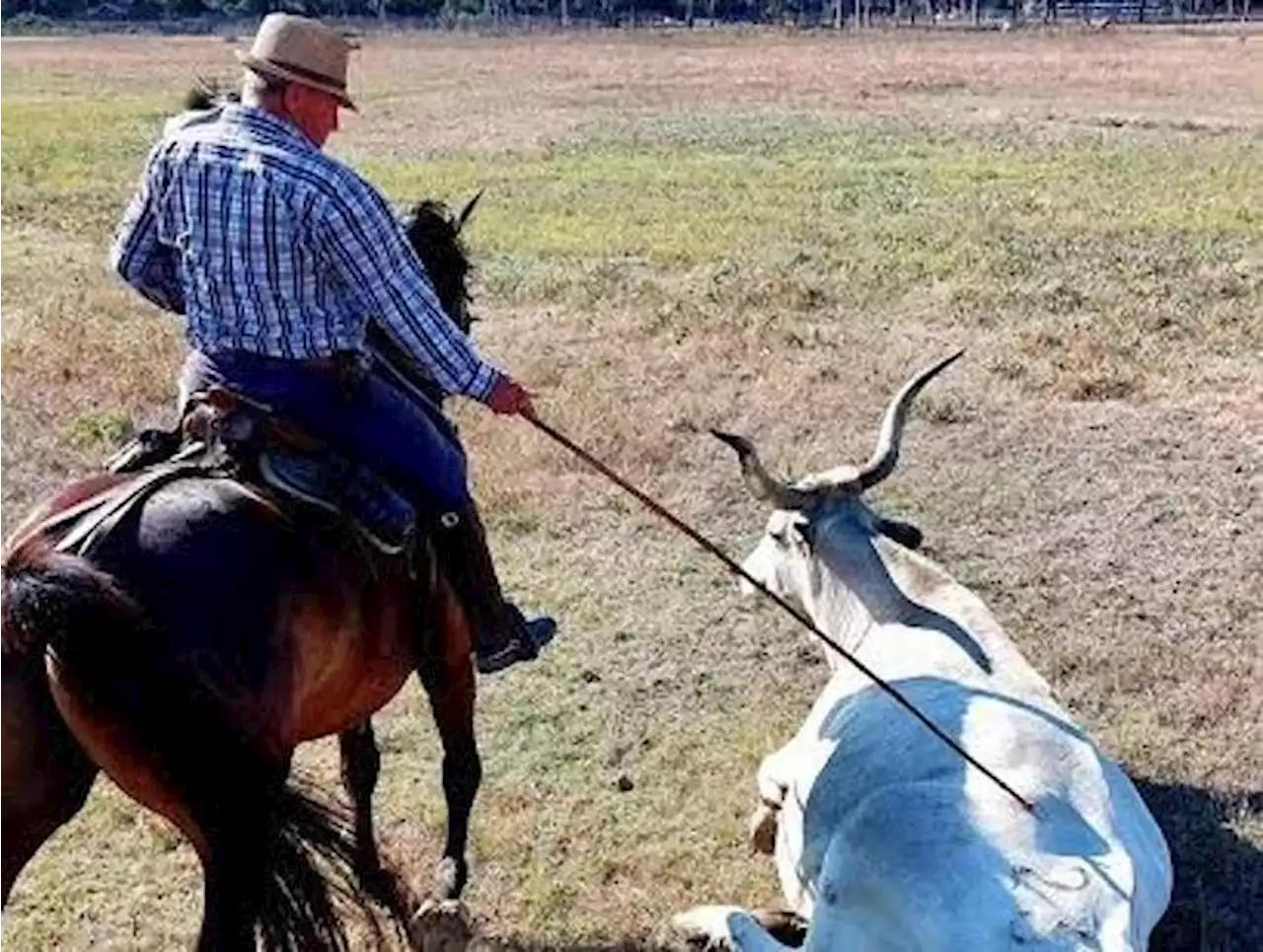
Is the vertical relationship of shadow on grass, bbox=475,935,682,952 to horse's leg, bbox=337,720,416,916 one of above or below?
below

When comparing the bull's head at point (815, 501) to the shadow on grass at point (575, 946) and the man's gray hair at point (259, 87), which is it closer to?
the shadow on grass at point (575, 946)

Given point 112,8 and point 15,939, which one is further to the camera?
point 112,8

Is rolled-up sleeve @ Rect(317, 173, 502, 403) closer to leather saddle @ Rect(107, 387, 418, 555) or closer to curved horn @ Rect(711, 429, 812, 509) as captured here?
leather saddle @ Rect(107, 387, 418, 555)

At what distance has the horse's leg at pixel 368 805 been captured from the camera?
694 cm

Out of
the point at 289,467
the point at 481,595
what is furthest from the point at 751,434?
the point at 289,467

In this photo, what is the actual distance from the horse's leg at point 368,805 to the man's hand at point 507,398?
1.53 m

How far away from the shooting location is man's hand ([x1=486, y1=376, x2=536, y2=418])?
6031 millimetres

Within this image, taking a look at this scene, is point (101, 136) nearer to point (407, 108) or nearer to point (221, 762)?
point (407, 108)

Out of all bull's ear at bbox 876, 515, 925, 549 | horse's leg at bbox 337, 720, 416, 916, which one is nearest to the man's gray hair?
horse's leg at bbox 337, 720, 416, 916

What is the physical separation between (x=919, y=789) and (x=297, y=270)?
2.44 metres

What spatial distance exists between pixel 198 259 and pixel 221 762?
1468 millimetres

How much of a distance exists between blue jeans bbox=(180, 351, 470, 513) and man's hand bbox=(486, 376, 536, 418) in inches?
12.1

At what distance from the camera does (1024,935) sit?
537 centimetres

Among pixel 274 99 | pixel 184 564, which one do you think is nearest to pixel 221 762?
pixel 184 564
